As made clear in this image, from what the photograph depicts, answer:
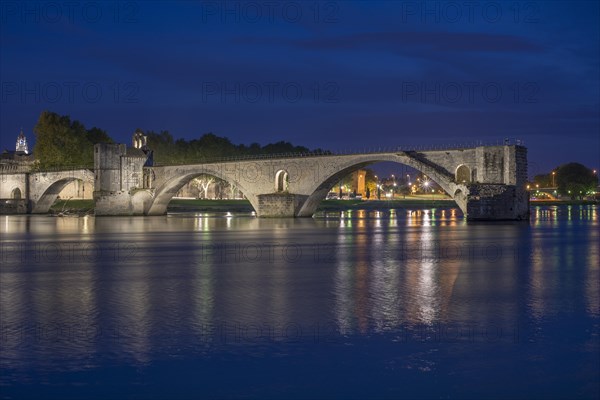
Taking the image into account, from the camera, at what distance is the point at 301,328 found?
12008 millimetres

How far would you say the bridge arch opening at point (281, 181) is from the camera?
6662 centimetres

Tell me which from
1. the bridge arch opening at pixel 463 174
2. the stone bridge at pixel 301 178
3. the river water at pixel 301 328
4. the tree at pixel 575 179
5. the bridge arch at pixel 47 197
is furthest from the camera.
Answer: the tree at pixel 575 179

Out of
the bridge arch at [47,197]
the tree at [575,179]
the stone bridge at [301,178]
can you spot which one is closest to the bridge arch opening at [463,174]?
the stone bridge at [301,178]

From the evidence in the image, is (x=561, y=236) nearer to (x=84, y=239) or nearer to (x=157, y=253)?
(x=157, y=253)

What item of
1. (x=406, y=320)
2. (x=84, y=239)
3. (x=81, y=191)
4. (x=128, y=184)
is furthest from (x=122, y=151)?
(x=406, y=320)

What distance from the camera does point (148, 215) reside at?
7756cm

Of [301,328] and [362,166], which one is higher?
[362,166]

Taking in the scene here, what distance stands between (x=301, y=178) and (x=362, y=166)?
19.4 ft

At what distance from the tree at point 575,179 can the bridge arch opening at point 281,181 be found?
90339 mm

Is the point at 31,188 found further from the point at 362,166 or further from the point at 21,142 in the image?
the point at 21,142

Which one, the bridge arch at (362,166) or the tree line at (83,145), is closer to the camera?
the bridge arch at (362,166)

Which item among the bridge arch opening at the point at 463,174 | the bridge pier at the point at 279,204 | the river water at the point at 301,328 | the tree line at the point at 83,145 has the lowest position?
the river water at the point at 301,328

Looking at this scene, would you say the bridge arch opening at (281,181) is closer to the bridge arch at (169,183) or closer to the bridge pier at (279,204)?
the bridge pier at (279,204)

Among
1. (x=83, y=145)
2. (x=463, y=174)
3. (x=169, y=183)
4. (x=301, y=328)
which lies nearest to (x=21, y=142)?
(x=83, y=145)
